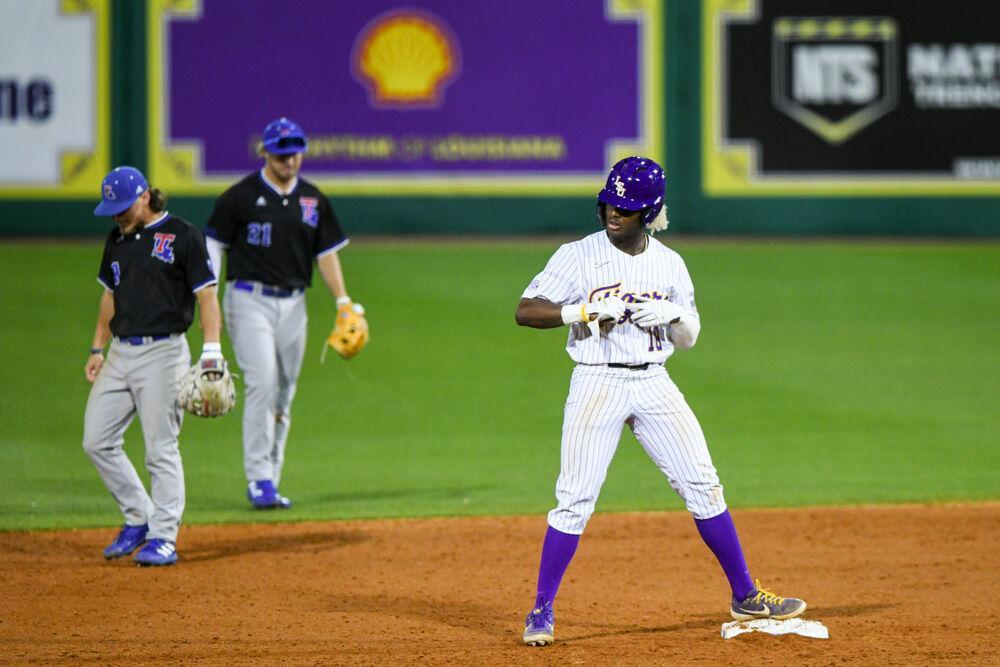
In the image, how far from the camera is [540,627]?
609 cm

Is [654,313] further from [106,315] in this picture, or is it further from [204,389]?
[106,315]

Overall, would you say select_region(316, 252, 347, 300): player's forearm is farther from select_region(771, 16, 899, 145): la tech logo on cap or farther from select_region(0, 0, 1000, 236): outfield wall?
select_region(771, 16, 899, 145): la tech logo on cap

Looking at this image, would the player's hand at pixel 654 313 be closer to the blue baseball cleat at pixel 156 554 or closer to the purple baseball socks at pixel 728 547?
the purple baseball socks at pixel 728 547

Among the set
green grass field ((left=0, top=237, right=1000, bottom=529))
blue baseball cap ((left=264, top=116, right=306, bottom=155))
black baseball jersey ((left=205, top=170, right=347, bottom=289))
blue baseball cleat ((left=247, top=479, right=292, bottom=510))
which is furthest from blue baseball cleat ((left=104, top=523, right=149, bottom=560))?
blue baseball cap ((left=264, top=116, right=306, bottom=155))

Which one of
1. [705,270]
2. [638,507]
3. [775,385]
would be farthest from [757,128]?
[638,507]

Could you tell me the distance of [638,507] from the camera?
901cm

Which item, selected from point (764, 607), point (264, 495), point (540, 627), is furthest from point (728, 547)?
point (264, 495)

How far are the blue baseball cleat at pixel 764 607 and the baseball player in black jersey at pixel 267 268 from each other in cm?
328

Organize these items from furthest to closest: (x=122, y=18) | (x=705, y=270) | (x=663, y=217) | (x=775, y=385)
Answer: (x=122, y=18) → (x=705, y=270) → (x=775, y=385) → (x=663, y=217)

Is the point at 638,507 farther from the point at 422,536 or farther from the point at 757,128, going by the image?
the point at 757,128

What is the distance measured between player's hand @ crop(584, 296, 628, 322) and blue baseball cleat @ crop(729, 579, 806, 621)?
1359 mm

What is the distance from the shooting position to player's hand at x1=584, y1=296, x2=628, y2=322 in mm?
5758

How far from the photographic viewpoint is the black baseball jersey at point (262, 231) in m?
8.53

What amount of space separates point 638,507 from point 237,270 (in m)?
2.71
